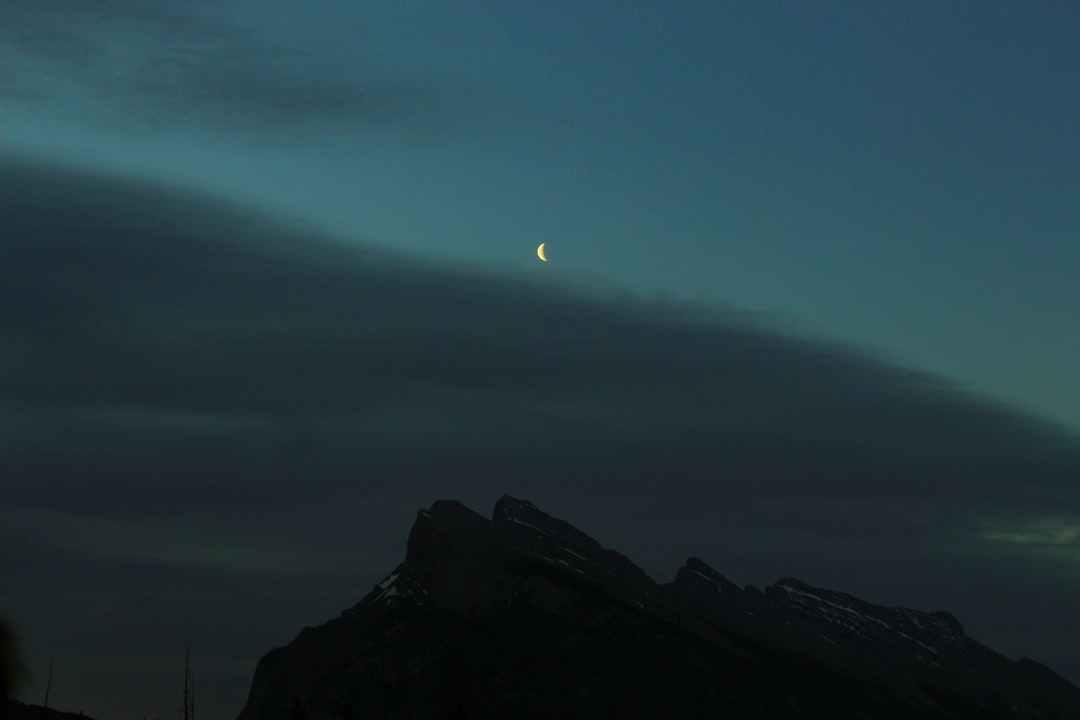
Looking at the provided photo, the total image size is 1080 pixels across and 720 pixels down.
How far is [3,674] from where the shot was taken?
52906 millimetres

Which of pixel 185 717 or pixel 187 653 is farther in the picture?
pixel 185 717

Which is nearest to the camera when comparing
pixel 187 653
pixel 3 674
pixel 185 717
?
pixel 3 674

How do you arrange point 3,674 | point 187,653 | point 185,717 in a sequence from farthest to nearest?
1. point 185,717
2. point 187,653
3. point 3,674

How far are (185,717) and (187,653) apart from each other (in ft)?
63.4

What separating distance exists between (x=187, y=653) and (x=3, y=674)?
134233mm

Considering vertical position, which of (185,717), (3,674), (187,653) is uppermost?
(3,674)

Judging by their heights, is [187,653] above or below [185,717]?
above

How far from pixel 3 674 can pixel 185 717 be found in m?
152

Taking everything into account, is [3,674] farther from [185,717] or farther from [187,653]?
[185,717]

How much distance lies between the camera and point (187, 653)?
18350 cm

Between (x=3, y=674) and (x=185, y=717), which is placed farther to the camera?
(x=185, y=717)

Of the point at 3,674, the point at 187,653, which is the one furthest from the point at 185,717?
the point at 3,674
